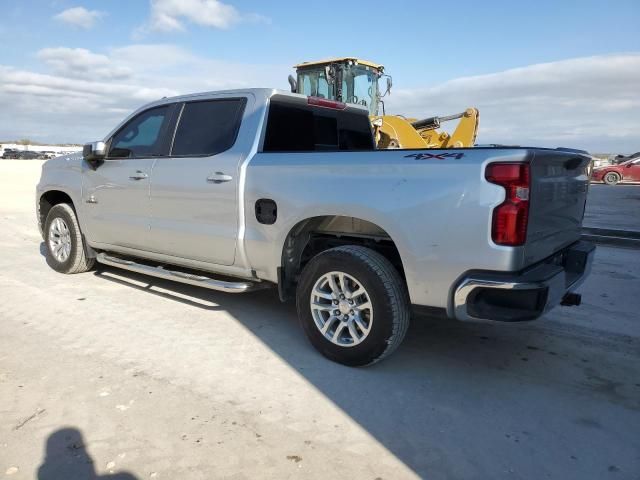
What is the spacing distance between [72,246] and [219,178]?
271 centimetres

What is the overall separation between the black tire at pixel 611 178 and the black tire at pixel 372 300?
85.6 ft

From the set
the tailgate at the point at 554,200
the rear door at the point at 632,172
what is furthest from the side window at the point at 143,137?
the rear door at the point at 632,172

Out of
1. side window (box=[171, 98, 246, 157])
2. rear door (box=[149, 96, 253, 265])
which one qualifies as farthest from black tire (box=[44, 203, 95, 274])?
side window (box=[171, 98, 246, 157])

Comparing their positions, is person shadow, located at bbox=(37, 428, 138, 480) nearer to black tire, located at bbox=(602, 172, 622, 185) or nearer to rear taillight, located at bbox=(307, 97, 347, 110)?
rear taillight, located at bbox=(307, 97, 347, 110)

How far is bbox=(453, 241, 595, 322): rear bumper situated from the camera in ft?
10.0

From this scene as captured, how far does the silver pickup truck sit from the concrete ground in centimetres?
42

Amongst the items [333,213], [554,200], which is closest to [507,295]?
[554,200]

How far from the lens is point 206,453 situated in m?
2.70

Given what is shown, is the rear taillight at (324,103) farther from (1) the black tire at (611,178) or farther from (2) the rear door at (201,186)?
(1) the black tire at (611,178)

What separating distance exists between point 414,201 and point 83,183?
401 centimetres

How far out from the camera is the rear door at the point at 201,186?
4.39 m

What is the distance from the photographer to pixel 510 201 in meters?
3.03

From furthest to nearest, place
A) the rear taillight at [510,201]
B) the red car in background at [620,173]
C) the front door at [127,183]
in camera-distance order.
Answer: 1. the red car in background at [620,173]
2. the front door at [127,183]
3. the rear taillight at [510,201]

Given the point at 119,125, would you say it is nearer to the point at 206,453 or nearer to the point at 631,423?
the point at 206,453
